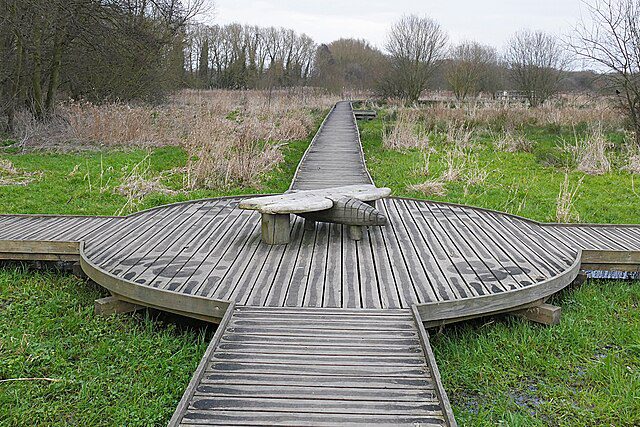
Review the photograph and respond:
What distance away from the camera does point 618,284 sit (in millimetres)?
4930

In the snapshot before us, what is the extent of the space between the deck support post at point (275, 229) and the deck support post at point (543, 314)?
1995 millimetres

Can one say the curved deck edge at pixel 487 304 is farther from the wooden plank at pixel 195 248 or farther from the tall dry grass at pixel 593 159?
the tall dry grass at pixel 593 159

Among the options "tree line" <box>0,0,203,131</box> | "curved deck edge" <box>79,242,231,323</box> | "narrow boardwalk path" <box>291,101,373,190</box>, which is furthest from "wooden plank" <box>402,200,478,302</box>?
"tree line" <box>0,0,203,131</box>

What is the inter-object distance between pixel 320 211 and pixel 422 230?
106cm

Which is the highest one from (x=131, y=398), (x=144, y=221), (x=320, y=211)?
(x=320, y=211)

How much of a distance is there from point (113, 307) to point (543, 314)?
10.5ft

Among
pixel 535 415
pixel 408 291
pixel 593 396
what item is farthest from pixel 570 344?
pixel 408 291

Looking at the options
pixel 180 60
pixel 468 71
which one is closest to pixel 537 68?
pixel 468 71

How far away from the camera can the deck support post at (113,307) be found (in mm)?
4008

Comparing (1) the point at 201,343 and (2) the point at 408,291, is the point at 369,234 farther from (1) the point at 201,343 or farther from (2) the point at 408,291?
(1) the point at 201,343

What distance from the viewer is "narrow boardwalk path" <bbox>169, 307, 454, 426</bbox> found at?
2.46m

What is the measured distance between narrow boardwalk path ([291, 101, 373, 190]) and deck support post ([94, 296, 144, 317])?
401 cm

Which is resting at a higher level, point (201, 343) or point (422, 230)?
point (422, 230)

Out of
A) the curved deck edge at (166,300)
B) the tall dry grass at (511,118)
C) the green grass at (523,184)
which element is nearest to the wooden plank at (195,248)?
the curved deck edge at (166,300)
